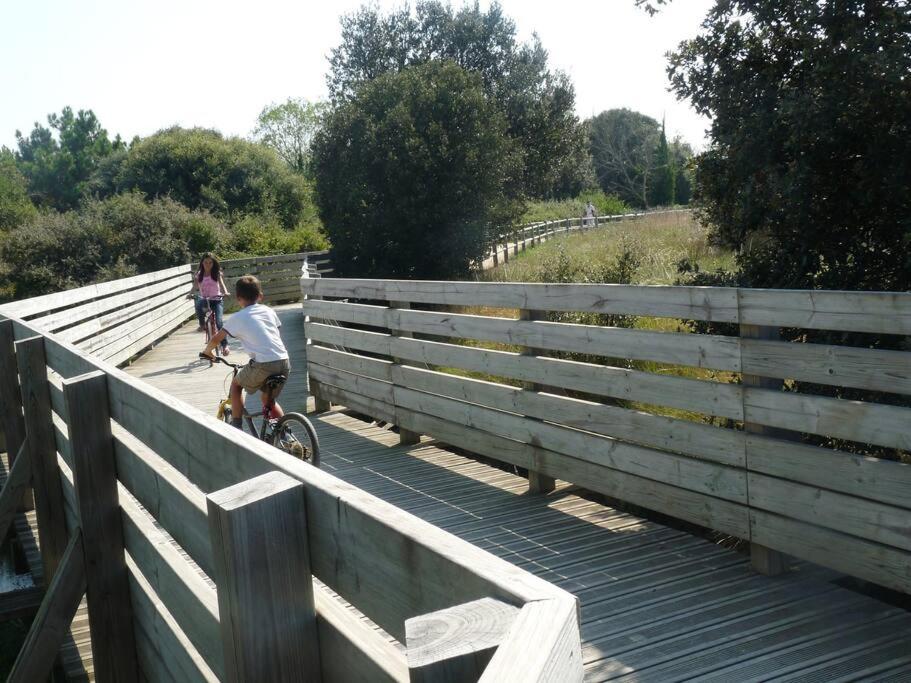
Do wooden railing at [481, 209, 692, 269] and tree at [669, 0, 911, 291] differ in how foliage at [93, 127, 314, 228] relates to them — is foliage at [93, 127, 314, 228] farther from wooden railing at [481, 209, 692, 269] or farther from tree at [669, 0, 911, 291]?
tree at [669, 0, 911, 291]

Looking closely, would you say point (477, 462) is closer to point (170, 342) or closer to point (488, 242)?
point (170, 342)

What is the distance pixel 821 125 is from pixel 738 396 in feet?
8.90

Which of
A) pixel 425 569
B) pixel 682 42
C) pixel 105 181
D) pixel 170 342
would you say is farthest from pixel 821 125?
pixel 105 181

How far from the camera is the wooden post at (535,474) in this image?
652cm

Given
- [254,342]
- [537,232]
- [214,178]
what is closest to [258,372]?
[254,342]

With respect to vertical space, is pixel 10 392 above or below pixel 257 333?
below

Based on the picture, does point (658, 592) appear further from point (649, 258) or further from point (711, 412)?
point (649, 258)

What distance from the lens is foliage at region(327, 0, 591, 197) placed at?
40500 millimetres

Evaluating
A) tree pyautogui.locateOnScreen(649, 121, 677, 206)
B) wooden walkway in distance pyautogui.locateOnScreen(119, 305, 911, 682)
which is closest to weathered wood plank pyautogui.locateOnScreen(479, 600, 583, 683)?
wooden walkway in distance pyautogui.locateOnScreen(119, 305, 911, 682)

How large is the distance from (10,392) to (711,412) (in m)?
5.08

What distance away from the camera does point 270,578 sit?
195 centimetres

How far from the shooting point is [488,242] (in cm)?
3066

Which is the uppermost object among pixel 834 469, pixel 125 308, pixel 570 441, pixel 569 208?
pixel 569 208

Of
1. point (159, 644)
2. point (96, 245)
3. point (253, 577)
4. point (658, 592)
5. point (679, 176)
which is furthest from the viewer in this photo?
point (679, 176)
